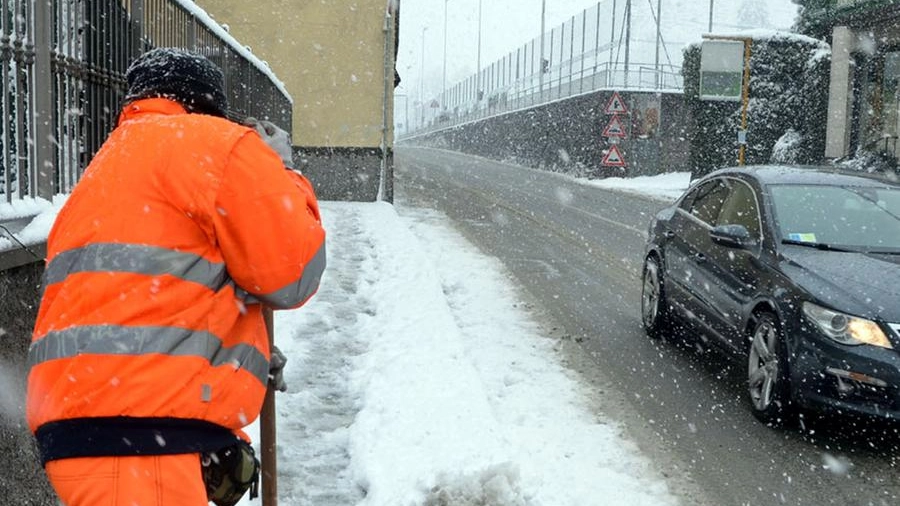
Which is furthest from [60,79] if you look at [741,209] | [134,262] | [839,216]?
[839,216]

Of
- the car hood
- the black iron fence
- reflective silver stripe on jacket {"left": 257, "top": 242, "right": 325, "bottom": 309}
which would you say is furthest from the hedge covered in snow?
reflective silver stripe on jacket {"left": 257, "top": 242, "right": 325, "bottom": 309}

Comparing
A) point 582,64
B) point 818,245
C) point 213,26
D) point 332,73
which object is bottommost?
point 818,245

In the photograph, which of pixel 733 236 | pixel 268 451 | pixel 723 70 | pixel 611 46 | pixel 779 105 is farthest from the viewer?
pixel 611 46

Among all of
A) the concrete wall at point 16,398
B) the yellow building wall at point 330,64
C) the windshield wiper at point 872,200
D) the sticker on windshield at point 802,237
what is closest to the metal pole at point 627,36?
the yellow building wall at point 330,64

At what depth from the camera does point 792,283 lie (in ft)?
18.7

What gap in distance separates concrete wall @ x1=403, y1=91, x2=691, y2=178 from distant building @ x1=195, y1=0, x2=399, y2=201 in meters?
14.2

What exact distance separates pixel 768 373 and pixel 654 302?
249cm

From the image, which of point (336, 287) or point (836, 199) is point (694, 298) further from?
point (336, 287)

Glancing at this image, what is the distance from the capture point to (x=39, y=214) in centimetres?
408

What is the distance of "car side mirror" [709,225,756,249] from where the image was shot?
6473 millimetres

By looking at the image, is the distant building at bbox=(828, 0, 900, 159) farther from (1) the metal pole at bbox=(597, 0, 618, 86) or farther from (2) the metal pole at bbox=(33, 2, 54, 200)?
(2) the metal pole at bbox=(33, 2, 54, 200)

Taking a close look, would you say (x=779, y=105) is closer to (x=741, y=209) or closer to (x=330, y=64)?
(x=330, y=64)

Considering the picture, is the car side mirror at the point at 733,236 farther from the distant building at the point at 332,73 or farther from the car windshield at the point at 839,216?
the distant building at the point at 332,73

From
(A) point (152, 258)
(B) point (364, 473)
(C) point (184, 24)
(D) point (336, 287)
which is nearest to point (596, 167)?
(D) point (336, 287)
